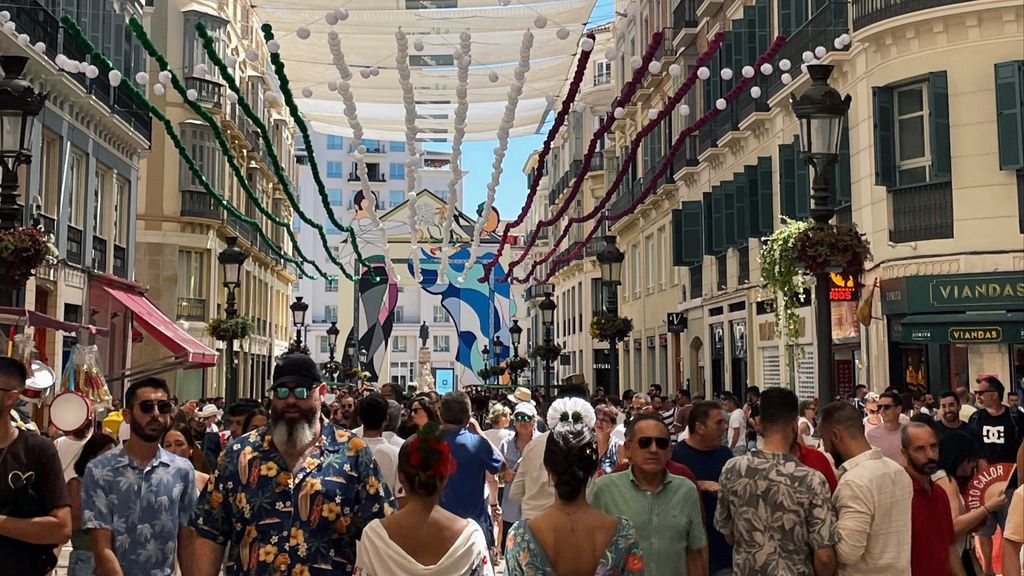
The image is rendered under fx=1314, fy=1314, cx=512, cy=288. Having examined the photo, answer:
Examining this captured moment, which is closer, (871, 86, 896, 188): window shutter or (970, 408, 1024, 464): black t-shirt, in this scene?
(970, 408, 1024, 464): black t-shirt

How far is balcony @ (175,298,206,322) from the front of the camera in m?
40.8

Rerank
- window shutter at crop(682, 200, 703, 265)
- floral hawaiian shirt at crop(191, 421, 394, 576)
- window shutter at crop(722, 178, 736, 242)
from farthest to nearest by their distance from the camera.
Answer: window shutter at crop(682, 200, 703, 265)
window shutter at crop(722, 178, 736, 242)
floral hawaiian shirt at crop(191, 421, 394, 576)

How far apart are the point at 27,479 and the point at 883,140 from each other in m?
17.1

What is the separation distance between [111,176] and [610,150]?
1039 inches

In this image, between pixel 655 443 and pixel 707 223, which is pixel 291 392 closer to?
pixel 655 443

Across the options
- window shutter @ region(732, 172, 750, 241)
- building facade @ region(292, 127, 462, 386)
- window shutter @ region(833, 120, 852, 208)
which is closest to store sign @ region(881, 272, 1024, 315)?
window shutter @ region(833, 120, 852, 208)

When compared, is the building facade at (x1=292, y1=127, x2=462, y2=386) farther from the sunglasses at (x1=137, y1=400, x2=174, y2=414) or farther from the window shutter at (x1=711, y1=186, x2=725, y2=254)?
the sunglasses at (x1=137, y1=400, x2=174, y2=414)

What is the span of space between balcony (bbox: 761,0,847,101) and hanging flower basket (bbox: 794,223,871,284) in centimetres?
954

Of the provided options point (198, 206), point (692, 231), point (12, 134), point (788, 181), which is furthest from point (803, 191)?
point (198, 206)

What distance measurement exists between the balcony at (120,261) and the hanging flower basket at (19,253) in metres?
17.2

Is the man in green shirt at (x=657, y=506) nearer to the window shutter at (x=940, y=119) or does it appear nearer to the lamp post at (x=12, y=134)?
the lamp post at (x=12, y=134)

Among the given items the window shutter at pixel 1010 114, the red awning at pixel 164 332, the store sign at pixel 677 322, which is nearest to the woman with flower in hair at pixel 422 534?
the window shutter at pixel 1010 114

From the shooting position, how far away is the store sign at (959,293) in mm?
18781

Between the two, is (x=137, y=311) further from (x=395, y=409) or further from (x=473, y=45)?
(x=395, y=409)
